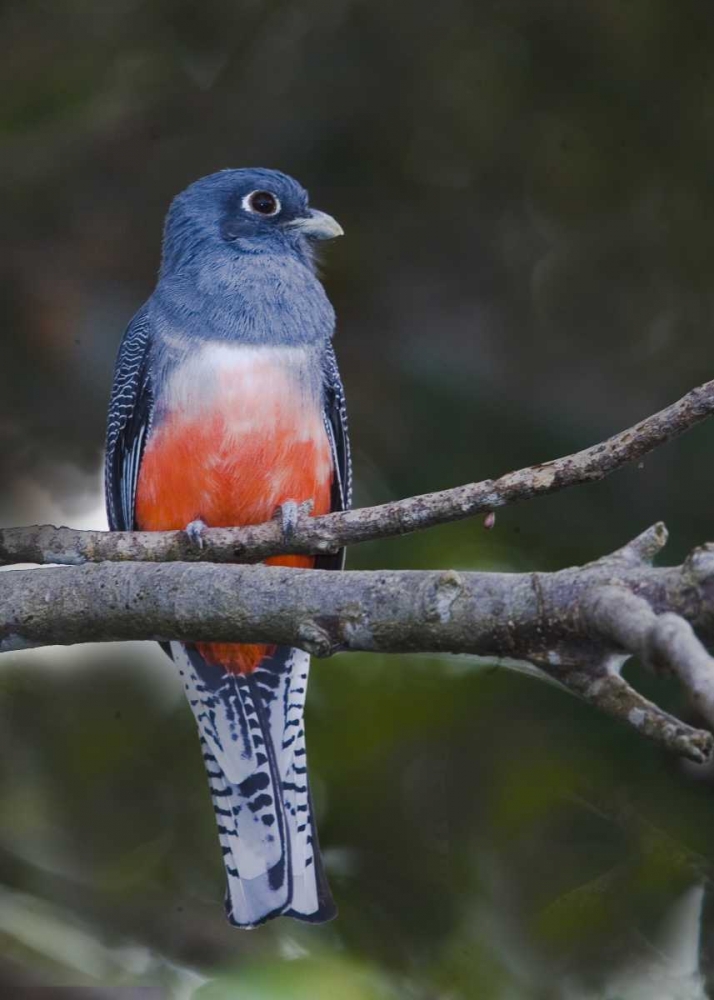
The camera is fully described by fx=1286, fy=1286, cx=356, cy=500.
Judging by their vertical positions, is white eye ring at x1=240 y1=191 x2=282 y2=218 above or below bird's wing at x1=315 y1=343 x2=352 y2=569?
above

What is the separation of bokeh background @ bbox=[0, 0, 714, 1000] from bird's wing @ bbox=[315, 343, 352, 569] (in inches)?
8.2

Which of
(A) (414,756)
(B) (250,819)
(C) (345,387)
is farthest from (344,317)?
(B) (250,819)

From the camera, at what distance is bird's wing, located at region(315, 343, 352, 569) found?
456 cm

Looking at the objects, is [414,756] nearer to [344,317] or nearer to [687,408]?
[344,317]

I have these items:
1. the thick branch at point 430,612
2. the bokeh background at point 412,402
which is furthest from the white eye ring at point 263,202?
the thick branch at point 430,612

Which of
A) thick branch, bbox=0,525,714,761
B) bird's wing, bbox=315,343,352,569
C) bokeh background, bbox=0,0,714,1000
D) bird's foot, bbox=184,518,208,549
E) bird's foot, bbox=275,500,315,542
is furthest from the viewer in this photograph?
bird's wing, bbox=315,343,352,569

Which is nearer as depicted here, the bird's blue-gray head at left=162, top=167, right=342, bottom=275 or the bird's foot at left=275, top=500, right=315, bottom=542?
the bird's foot at left=275, top=500, right=315, bottom=542

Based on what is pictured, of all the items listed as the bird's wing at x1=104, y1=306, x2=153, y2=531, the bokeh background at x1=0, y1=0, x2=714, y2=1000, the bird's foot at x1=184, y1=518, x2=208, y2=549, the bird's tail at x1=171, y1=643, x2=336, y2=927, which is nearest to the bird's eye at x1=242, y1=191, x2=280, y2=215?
the bird's wing at x1=104, y1=306, x2=153, y2=531

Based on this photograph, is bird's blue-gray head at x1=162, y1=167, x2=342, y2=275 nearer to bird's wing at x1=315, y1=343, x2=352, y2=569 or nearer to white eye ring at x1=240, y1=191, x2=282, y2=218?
white eye ring at x1=240, y1=191, x2=282, y2=218

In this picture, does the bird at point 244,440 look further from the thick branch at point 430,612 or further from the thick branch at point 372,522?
the thick branch at point 430,612

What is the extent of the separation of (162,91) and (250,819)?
2975 mm

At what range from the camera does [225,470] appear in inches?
165

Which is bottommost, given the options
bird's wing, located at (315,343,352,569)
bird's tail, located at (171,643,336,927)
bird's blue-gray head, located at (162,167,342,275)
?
bird's tail, located at (171,643,336,927)

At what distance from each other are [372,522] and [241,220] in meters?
1.89
